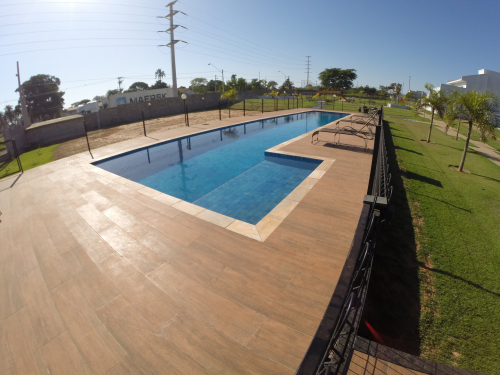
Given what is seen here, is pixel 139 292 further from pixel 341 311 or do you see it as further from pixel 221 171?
pixel 221 171

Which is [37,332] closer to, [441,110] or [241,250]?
[241,250]

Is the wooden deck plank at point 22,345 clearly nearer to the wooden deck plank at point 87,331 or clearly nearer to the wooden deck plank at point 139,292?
the wooden deck plank at point 87,331

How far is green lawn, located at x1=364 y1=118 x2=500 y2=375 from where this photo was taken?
292 cm

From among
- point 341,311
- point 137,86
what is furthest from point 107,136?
point 137,86

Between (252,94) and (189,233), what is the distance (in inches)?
1786

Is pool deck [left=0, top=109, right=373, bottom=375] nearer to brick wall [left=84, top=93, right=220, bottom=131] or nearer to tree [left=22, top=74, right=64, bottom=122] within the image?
brick wall [left=84, top=93, right=220, bottom=131]

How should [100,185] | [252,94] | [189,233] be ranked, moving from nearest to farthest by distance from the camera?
[189,233] < [100,185] < [252,94]

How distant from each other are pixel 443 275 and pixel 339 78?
262ft

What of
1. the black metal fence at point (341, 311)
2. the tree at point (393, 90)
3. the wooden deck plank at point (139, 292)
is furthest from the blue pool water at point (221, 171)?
the tree at point (393, 90)

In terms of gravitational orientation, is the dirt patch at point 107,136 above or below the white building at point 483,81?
below

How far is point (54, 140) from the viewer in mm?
16172

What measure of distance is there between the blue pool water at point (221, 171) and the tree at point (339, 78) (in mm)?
68796

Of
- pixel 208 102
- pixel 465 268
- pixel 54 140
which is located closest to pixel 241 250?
pixel 465 268

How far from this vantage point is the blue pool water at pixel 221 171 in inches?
267
